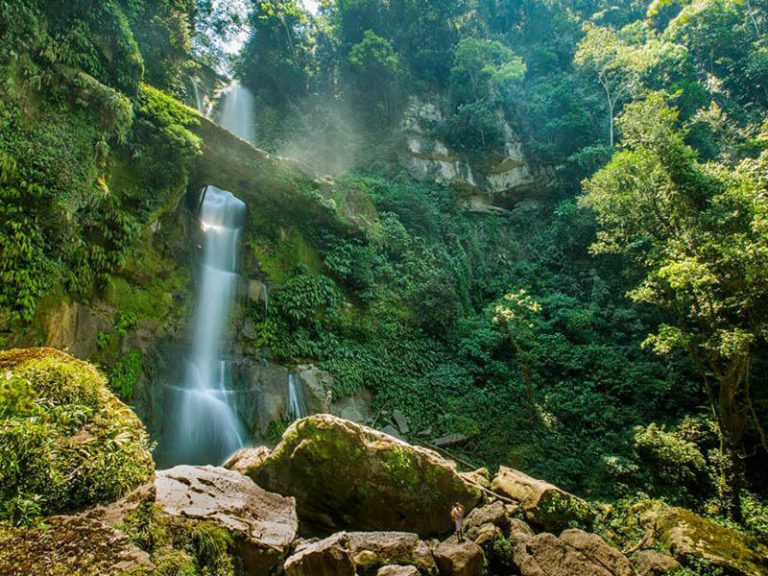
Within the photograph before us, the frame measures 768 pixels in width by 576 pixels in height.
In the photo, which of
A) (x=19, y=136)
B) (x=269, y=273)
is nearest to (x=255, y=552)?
(x=19, y=136)

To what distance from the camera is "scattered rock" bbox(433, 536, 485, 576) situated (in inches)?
207

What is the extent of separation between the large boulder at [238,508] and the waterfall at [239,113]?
1905 centimetres

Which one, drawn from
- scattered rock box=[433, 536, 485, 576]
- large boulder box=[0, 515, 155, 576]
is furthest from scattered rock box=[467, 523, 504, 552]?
large boulder box=[0, 515, 155, 576]

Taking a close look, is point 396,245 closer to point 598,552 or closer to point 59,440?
point 598,552

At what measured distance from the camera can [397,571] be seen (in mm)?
4730

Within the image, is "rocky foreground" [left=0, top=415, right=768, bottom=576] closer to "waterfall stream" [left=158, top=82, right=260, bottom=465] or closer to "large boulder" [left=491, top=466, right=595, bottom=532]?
"large boulder" [left=491, top=466, right=595, bottom=532]

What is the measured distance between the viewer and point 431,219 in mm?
19016

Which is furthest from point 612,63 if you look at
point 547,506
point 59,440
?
point 59,440

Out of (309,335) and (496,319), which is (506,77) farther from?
(309,335)

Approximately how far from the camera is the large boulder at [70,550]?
211cm

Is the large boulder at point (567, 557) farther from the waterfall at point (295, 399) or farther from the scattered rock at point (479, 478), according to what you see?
the waterfall at point (295, 399)

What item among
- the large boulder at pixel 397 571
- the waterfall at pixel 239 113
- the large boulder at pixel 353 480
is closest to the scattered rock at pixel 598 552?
the large boulder at pixel 353 480

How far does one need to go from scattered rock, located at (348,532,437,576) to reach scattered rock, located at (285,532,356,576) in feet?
2.40

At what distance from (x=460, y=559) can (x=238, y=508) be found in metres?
3.04
